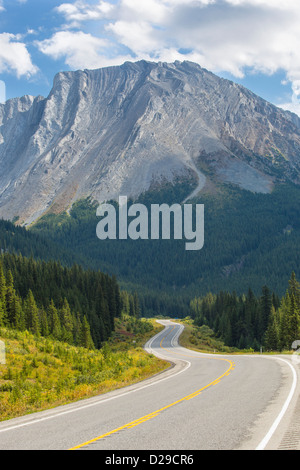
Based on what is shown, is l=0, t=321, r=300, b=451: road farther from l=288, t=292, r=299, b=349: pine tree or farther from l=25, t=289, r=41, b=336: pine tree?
l=25, t=289, r=41, b=336: pine tree

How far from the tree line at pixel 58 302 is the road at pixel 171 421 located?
116 feet

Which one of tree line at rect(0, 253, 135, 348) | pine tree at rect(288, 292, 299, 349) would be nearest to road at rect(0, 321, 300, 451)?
tree line at rect(0, 253, 135, 348)

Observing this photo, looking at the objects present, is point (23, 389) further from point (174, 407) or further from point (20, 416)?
point (174, 407)

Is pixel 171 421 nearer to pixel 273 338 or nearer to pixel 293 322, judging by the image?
pixel 293 322

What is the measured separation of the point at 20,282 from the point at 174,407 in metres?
66.2

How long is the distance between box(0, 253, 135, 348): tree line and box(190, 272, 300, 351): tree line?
1123 inches

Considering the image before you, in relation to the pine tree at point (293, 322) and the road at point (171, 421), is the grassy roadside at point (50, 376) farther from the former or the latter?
the pine tree at point (293, 322)

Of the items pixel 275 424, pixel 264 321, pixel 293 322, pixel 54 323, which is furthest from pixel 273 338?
pixel 275 424

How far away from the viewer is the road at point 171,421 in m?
9.21

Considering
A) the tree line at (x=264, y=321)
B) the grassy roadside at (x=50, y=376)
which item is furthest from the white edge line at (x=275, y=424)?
the tree line at (x=264, y=321)

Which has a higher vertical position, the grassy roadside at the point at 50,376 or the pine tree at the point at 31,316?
the grassy roadside at the point at 50,376

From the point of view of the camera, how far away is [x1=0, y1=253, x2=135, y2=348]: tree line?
54125mm
